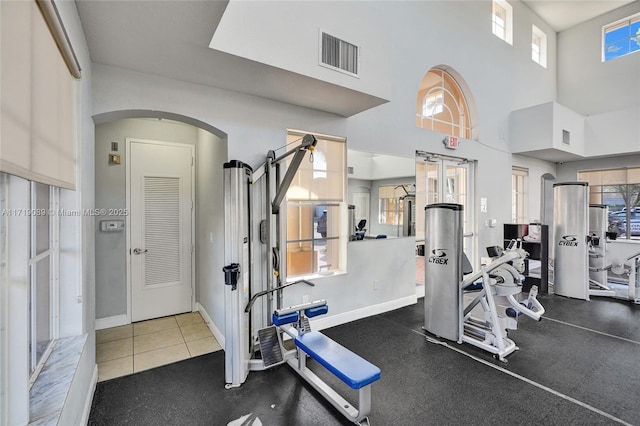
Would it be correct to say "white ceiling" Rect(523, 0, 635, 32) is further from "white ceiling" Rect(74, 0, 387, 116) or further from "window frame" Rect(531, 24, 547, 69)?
"white ceiling" Rect(74, 0, 387, 116)

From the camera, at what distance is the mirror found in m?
4.05

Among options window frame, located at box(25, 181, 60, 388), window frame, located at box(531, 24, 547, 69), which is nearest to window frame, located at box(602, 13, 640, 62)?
window frame, located at box(531, 24, 547, 69)

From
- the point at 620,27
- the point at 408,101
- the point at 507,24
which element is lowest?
the point at 408,101

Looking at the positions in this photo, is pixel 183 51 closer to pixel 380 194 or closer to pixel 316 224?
pixel 316 224

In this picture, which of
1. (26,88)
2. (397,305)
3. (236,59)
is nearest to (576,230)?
(397,305)

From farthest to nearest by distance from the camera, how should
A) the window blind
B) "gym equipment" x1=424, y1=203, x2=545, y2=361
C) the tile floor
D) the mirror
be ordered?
the mirror → "gym equipment" x1=424, y1=203, x2=545, y2=361 → the tile floor → the window blind

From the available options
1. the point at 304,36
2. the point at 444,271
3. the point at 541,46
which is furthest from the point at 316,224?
the point at 541,46

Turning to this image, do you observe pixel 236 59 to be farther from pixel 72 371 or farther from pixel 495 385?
pixel 495 385

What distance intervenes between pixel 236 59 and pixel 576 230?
5.99 metres

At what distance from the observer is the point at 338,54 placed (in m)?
2.81

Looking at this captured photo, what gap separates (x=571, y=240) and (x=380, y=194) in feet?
12.0

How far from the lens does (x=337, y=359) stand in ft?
7.11

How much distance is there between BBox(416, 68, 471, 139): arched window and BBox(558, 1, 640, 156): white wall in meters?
3.31

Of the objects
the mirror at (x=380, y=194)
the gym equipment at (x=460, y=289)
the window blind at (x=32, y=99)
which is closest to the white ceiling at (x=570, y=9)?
the mirror at (x=380, y=194)
